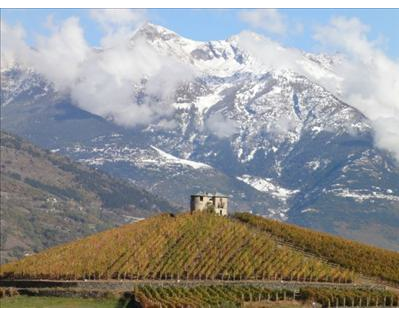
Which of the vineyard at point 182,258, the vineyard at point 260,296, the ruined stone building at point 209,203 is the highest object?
the ruined stone building at point 209,203

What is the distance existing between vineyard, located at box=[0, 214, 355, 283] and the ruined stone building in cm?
688

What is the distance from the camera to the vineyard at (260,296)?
82106 mm

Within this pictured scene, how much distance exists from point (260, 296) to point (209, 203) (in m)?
49.2

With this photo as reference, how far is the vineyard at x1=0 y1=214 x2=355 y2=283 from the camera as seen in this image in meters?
99.8

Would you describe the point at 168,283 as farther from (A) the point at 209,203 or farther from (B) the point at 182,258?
(A) the point at 209,203

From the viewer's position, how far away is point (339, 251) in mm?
117438

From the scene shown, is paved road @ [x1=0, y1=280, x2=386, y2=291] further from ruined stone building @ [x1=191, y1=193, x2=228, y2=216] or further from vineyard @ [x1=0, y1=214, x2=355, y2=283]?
ruined stone building @ [x1=191, y1=193, x2=228, y2=216]

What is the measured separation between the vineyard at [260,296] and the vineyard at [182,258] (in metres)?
6.03

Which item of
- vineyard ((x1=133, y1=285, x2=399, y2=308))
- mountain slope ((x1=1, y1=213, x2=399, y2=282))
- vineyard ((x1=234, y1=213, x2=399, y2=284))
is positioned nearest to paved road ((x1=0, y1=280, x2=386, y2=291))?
mountain slope ((x1=1, y1=213, x2=399, y2=282))

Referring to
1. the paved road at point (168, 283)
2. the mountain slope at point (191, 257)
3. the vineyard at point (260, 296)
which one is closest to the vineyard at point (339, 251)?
the mountain slope at point (191, 257)

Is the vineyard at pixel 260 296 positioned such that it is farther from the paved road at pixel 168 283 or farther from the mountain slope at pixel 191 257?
the mountain slope at pixel 191 257

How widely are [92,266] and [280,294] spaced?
24.0 metres

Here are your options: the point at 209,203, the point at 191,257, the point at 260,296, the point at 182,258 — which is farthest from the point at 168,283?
the point at 209,203
